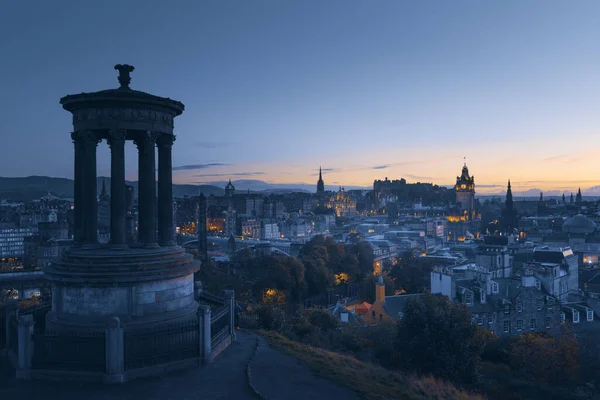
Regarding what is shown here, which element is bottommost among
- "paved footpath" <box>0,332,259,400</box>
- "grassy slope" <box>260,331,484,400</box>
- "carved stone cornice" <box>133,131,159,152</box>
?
"grassy slope" <box>260,331,484,400</box>

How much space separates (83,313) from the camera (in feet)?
52.7

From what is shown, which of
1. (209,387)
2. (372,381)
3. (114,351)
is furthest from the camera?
(372,381)

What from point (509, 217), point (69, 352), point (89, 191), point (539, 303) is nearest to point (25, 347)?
point (69, 352)

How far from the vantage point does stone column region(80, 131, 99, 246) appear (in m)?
17.8

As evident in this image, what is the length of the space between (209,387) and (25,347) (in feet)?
16.9

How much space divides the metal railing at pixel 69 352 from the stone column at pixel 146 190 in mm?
4215

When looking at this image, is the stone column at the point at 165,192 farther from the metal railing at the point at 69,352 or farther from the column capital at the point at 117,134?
the metal railing at the point at 69,352

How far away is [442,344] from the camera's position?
2094 centimetres

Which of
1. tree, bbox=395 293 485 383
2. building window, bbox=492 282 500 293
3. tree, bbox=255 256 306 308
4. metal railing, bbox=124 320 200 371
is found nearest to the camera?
metal railing, bbox=124 320 200 371

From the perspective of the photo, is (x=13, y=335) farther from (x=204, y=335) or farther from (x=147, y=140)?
(x=147, y=140)

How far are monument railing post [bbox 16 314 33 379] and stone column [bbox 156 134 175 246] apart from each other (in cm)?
533

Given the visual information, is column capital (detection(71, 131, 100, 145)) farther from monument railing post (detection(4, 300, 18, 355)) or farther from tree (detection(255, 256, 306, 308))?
tree (detection(255, 256, 306, 308))

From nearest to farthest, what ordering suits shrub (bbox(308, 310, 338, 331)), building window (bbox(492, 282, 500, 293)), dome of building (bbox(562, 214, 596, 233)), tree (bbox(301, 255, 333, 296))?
shrub (bbox(308, 310, 338, 331))
building window (bbox(492, 282, 500, 293))
tree (bbox(301, 255, 333, 296))
dome of building (bbox(562, 214, 596, 233))

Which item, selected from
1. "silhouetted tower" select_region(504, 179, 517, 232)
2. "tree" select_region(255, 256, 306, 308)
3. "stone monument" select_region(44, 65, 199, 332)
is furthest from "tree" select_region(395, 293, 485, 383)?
"silhouetted tower" select_region(504, 179, 517, 232)
